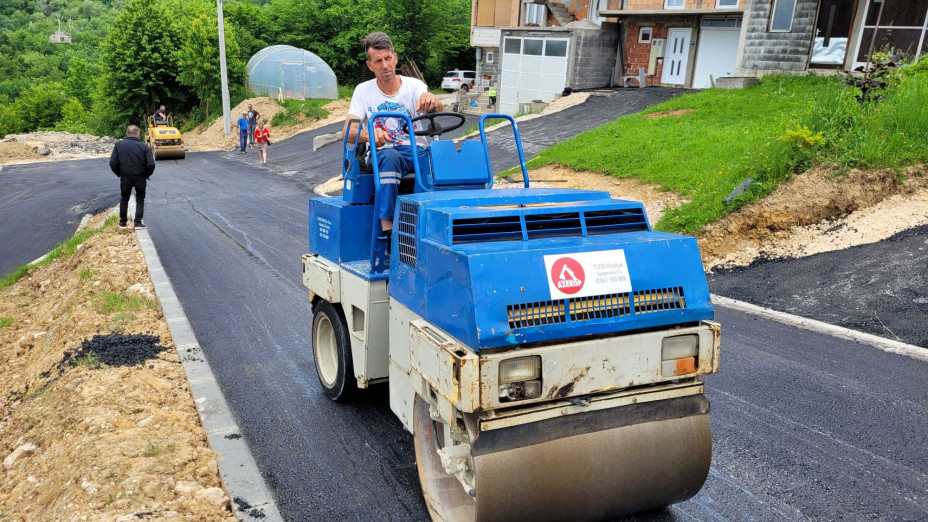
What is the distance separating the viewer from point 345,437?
5.09 m

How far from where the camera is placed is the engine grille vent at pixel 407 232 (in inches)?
156

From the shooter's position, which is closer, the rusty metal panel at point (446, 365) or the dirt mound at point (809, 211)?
the rusty metal panel at point (446, 365)

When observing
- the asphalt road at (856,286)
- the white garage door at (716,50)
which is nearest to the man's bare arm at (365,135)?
the asphalt road at (856,286)

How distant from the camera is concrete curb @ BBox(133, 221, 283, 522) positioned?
13.7 feet

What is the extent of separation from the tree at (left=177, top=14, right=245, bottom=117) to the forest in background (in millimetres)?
56

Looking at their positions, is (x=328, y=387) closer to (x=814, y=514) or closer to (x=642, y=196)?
Result: (x=814, y=514)

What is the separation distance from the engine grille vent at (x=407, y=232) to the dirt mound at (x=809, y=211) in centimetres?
678

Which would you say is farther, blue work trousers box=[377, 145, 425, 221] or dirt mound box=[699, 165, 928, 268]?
dirt mound box=[699, 165, 928, 268]

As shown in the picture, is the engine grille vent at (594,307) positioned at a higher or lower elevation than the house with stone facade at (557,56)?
lower

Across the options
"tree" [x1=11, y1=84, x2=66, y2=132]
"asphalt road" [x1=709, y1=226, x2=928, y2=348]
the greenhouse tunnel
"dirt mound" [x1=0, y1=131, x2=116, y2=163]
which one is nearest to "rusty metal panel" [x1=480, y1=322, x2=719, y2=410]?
"asphalt road" [x1=709, y1=226, x2=928, y2=348]

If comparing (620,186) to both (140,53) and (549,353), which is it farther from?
(140,53)

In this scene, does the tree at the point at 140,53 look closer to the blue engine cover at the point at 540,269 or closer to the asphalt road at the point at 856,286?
the asphalt road at the point at 856,286

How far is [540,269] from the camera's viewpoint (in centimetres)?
338

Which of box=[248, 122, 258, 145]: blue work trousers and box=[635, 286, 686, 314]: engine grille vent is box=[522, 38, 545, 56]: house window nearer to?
box=[248, 122, 258, 145]: blue work trousers
